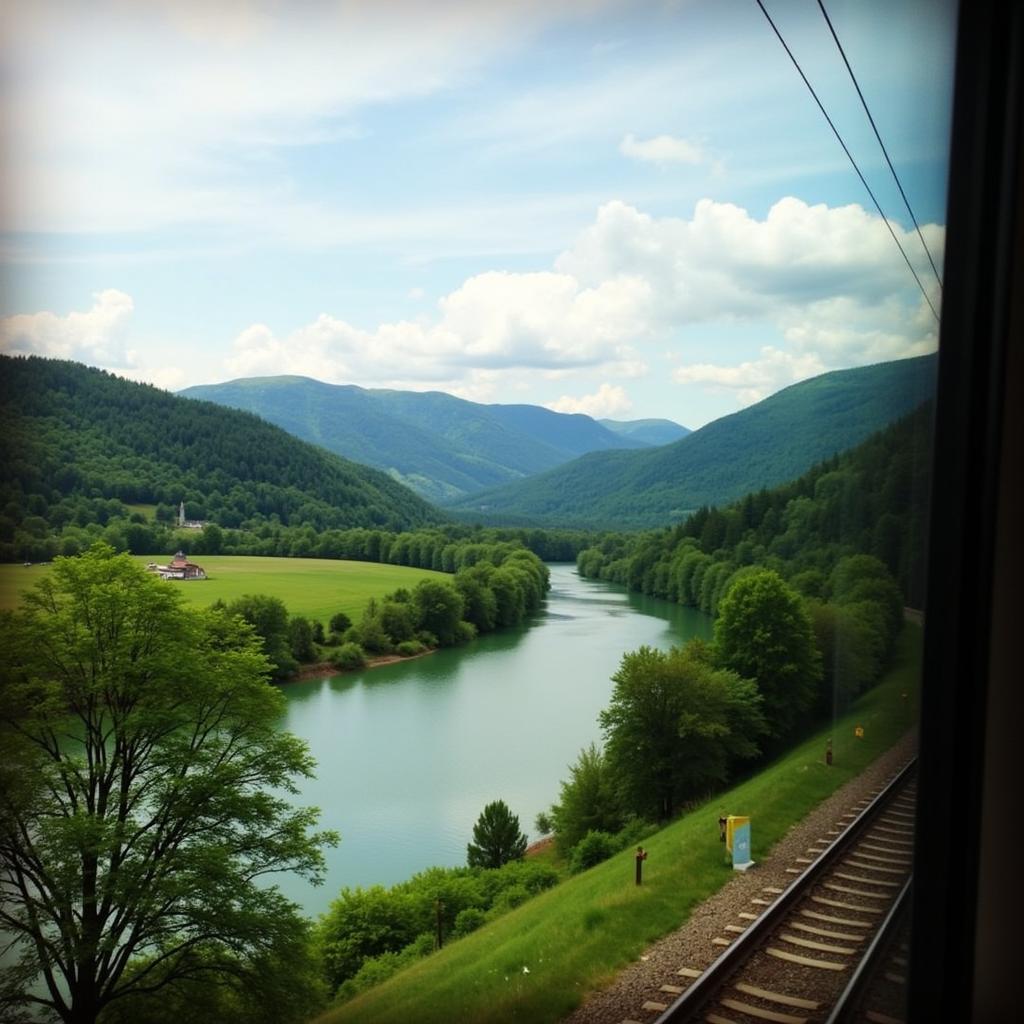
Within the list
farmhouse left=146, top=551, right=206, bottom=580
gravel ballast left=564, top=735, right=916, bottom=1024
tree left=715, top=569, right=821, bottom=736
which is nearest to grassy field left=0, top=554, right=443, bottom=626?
farmhouse left=146, top=551, right=206, bottom=580

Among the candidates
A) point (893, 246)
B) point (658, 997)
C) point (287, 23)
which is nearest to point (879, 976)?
point (658, 997)

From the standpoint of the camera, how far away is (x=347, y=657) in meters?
2.14

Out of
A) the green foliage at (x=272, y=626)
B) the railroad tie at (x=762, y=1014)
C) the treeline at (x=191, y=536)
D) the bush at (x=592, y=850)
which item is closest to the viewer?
the treeline at (x=191, y=536)

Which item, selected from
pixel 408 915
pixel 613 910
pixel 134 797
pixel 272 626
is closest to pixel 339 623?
pixel 272 626

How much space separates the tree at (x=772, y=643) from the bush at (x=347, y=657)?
4.32 ft

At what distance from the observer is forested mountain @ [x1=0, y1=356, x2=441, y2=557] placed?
1552 mm

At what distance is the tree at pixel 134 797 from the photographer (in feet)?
5.17

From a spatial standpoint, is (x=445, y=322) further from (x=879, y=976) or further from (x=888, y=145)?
(x=879, y=976)

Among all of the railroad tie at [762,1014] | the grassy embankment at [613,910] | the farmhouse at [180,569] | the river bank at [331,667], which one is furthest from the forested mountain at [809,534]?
the farmhouse at [180,569]

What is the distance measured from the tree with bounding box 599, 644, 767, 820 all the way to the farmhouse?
1.42 meters

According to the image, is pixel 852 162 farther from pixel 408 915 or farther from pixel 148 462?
pixel 408 915

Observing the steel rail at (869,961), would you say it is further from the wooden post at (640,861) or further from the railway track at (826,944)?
the wooden post at (640,861)

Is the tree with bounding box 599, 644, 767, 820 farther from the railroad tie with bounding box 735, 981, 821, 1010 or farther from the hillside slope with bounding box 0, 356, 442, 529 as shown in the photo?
the hillside slope with bounding box 0, 356, 442, 529

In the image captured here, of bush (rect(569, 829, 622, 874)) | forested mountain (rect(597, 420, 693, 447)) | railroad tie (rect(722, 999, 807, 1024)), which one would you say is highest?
forested mountain (rect(597, 420, 693, 447))
